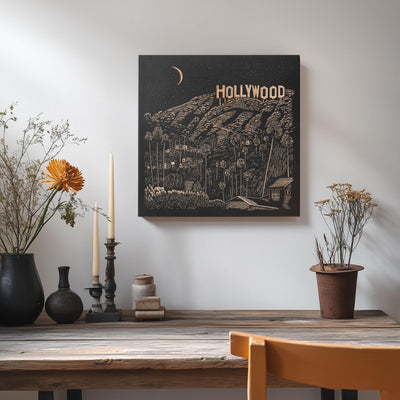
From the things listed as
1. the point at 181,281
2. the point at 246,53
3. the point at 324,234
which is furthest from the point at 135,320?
the point at 246,53

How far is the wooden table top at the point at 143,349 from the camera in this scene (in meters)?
1.31

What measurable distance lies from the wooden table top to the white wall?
279 mm

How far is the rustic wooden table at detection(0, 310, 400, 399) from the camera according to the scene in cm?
131

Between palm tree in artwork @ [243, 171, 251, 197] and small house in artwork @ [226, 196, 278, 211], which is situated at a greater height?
palm tree in artwork @ [243, 171, 251, 197]

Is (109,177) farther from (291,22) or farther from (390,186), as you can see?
(390,186)

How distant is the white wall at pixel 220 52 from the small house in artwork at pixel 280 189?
7 centimetres

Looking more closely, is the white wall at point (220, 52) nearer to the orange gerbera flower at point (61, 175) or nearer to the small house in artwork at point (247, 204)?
the small house in artwork at point (247, 204)

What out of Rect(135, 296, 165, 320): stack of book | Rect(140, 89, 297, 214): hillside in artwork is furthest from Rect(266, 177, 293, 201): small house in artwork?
Rect(135, 296, 165, 320): stack of book

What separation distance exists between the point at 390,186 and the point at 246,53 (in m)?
0.81

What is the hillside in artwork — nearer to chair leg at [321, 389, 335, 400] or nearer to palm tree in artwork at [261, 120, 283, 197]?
palm tree in artwork at [261, 120, 283, 197]

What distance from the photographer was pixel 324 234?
197 centimetres

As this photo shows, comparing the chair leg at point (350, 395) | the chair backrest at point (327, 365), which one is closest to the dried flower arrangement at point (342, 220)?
the chair leg at point (350, 395)

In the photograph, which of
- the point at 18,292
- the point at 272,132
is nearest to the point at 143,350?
the point at 18,292

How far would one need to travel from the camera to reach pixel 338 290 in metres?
1.75
